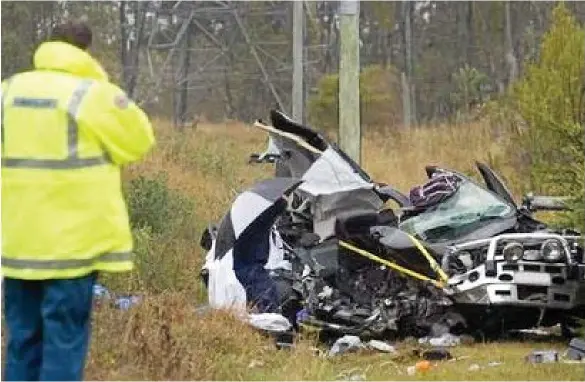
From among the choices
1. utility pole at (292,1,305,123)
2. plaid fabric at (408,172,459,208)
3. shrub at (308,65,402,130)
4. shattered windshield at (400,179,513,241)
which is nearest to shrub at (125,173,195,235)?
plaid fabric at (408,172,459,208)

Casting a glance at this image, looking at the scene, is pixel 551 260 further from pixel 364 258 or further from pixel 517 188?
pixel 517 188

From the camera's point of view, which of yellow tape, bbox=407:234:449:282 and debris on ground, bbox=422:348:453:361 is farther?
yellow tape, bbox=407:234:449:282

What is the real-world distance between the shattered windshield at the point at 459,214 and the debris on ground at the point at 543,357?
53.2 inches

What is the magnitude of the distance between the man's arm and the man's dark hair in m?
0.30

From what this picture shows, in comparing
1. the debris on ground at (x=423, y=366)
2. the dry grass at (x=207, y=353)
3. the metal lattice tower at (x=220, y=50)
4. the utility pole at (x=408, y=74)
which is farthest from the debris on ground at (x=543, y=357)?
the metal lattice tower at (x=220, y=50)

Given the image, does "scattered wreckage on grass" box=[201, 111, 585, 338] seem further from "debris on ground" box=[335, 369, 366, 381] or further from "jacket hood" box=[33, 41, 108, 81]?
"jacket hood" box=[33, 41, 108, 81]

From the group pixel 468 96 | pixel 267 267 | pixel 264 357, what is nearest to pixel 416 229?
pixel 267 267

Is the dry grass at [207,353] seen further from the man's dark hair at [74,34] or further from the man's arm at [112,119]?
the man's dark hair at [74,34]

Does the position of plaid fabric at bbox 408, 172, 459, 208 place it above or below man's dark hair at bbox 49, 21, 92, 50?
below

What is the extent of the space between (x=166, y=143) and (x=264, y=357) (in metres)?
14.6

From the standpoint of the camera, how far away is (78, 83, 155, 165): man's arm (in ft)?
16.5

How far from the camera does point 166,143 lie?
21875mm

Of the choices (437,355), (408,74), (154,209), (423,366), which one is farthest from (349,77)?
(408,74)

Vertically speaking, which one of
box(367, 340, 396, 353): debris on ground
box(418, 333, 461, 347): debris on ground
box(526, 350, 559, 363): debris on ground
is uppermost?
box(526, 350, 559, 363): debris on ground
